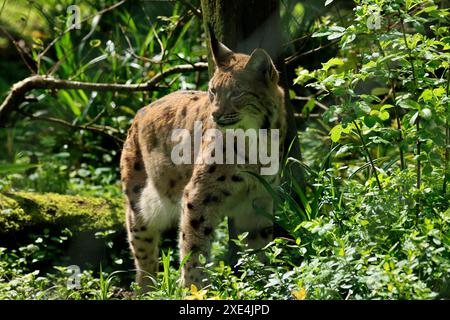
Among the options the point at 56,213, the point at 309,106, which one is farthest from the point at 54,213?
the point at 309,106

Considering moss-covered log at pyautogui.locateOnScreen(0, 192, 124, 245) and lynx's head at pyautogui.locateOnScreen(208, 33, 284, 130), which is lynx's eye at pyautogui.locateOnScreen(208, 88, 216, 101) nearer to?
lynx's head at pyautogui.locateOnScreen(208, 33, 284, 130)

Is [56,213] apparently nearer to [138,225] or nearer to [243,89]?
[138,225]

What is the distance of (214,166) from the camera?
5.70 metres

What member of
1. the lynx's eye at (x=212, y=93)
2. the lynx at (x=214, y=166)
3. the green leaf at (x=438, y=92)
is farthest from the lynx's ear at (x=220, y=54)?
the green leaf at (x=438, y=92)

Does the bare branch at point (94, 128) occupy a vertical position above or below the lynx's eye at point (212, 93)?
below

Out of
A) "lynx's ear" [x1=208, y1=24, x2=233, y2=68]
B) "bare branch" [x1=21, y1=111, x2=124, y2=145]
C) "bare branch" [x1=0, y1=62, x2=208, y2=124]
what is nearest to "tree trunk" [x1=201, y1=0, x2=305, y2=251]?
"lynx's ear" [x1=208, y1=24, x2=233, y2=68]

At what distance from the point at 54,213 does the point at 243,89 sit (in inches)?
99.4

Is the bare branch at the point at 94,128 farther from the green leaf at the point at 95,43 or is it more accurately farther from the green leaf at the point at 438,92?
the green leaf at the point at 438,92

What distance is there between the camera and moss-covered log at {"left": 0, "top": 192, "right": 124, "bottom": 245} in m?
6.99

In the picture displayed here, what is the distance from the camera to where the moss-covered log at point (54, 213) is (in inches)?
275

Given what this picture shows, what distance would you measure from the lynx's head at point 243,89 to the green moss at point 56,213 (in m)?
2.21

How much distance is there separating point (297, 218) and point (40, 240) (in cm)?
230

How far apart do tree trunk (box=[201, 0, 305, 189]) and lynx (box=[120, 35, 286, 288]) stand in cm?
23
